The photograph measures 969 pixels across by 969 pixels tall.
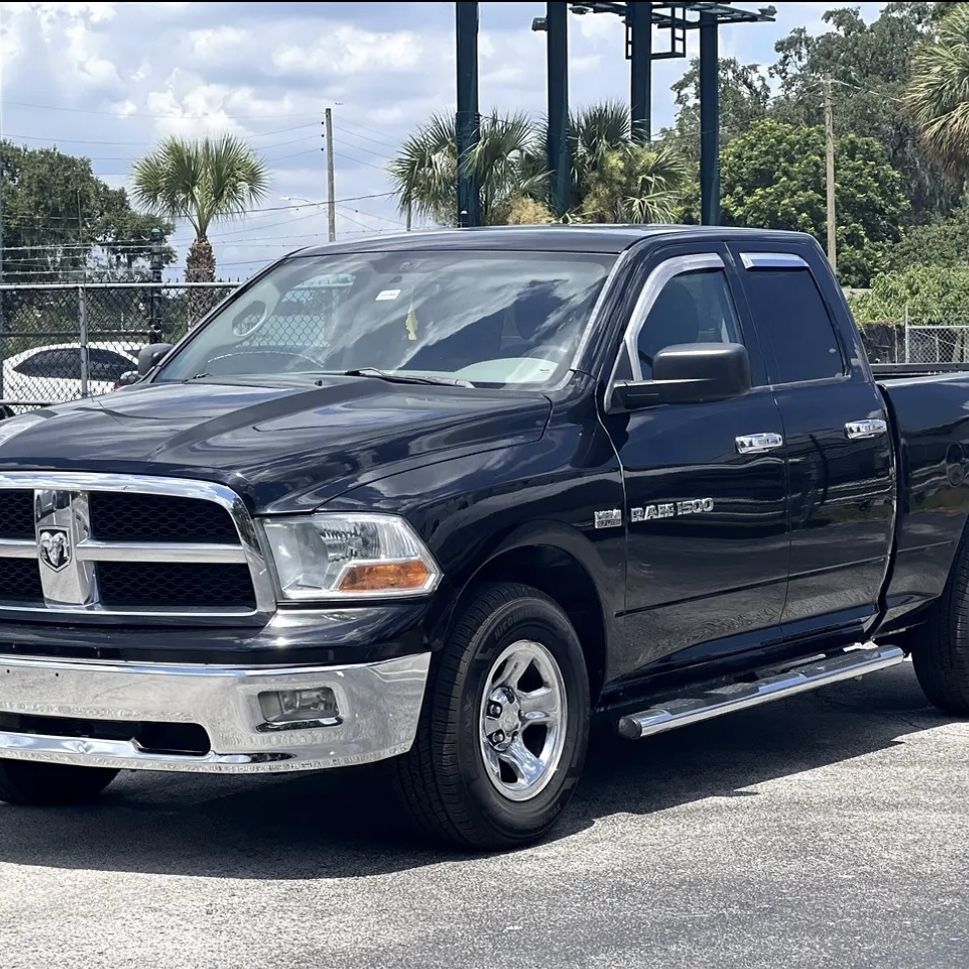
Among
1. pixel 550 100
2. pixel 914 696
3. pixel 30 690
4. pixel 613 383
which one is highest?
pixel 550 100

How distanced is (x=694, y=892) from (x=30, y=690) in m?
1.95

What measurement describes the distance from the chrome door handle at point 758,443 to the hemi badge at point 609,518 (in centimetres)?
74

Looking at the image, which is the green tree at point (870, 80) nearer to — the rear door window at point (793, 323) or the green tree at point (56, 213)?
the green tree at point (56, 213)

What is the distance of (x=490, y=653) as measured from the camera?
5672mm

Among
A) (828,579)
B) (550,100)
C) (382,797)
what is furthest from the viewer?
(550,100)

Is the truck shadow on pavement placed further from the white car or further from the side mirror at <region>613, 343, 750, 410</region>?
the white car

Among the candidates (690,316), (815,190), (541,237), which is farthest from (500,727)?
(815,190)

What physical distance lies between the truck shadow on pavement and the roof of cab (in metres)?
1.90

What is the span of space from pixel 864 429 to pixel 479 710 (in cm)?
245

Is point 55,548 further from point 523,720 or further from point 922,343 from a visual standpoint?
point 922,343

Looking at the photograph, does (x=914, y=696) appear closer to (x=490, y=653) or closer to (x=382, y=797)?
(x=382, y=797)

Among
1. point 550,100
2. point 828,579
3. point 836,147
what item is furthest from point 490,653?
point 836,147

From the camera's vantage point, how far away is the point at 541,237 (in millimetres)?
7020

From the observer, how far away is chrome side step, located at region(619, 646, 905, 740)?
6.31 metres
